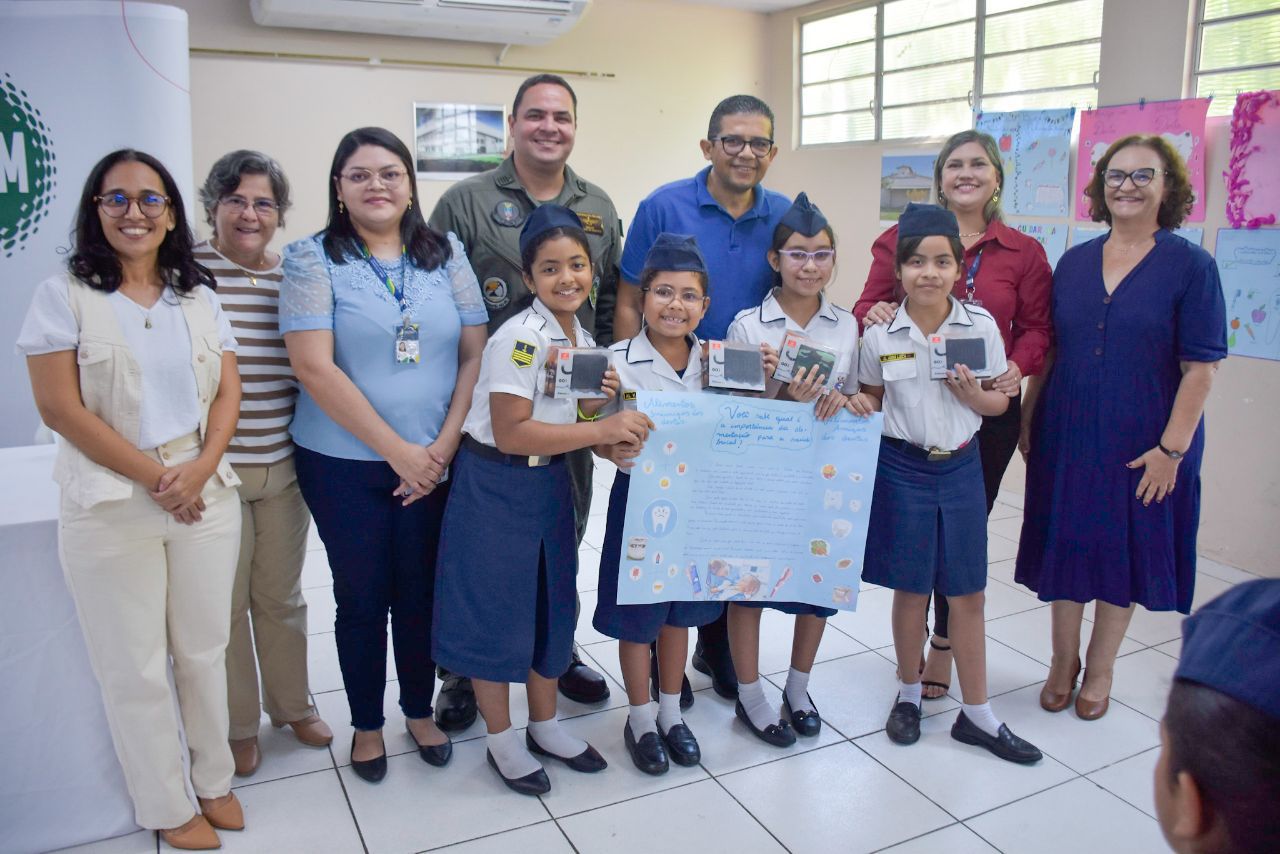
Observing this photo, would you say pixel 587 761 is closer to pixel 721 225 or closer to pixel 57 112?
pixel 721 225

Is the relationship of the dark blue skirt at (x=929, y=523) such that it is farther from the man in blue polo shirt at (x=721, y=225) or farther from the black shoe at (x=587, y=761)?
the black shoe at (x=587, y=761)

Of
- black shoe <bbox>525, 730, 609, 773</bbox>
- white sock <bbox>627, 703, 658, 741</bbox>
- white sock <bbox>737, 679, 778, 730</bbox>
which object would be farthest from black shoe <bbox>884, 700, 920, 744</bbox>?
black shoe <bbox>525, 730, 609, 773</bbox>

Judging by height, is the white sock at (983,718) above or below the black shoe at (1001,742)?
above

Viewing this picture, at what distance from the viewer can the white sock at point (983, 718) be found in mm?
2570

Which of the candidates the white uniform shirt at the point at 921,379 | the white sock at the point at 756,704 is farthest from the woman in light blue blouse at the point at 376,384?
the white uniform shirt at the point at 921,379

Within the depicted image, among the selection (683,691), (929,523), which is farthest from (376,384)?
(929,523)

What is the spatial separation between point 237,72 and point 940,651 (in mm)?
4733

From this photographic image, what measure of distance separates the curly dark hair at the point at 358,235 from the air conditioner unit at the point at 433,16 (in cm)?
321

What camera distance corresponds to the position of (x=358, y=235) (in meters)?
2.23

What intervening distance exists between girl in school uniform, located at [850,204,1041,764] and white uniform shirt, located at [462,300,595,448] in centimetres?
77

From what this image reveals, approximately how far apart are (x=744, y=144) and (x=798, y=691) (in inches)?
60.7

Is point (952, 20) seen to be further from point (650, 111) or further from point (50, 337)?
point (50, 337)

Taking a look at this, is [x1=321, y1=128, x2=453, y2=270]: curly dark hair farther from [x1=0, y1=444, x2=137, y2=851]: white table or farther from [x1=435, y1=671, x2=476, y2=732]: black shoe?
[x1=435, y1=671, x2=476, y2=732]: black shoe

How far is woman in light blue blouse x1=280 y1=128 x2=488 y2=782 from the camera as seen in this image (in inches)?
84.8
